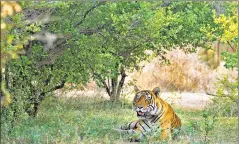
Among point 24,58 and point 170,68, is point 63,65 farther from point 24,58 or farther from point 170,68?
point 170,68

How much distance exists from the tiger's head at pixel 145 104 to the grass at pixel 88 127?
0.45 m

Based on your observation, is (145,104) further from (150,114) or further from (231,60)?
(231,60)

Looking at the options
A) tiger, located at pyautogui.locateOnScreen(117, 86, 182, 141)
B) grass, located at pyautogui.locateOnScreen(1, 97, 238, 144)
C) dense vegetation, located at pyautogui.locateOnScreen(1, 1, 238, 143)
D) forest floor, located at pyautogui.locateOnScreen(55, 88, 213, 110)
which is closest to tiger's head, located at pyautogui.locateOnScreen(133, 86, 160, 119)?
tiger, located at pyautogui.locateOnScreen(117, 86, 182, 141)

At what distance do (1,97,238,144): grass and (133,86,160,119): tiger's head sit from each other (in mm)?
452

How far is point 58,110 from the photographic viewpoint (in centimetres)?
1102

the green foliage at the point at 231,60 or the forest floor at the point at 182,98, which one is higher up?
the green foliage at the point at 231,60

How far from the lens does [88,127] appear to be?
10.0 meters

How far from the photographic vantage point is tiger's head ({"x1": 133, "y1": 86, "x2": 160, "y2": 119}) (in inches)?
400

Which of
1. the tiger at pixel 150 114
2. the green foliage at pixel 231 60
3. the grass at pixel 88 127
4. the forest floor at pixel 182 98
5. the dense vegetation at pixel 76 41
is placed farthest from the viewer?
the forest floor at pixel 182 98

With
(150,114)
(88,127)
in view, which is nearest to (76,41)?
(88,127)

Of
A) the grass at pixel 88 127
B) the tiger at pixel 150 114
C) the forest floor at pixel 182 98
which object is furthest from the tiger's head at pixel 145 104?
the forest floor at pixel 182 98

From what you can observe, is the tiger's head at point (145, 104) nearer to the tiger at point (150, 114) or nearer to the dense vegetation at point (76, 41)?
the tiger at point (150, 114)

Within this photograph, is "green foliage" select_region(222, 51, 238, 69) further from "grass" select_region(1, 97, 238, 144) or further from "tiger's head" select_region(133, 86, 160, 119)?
"tiger's head" select_region(133, 86, 160, 119)

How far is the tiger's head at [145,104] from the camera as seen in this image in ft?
33.3
